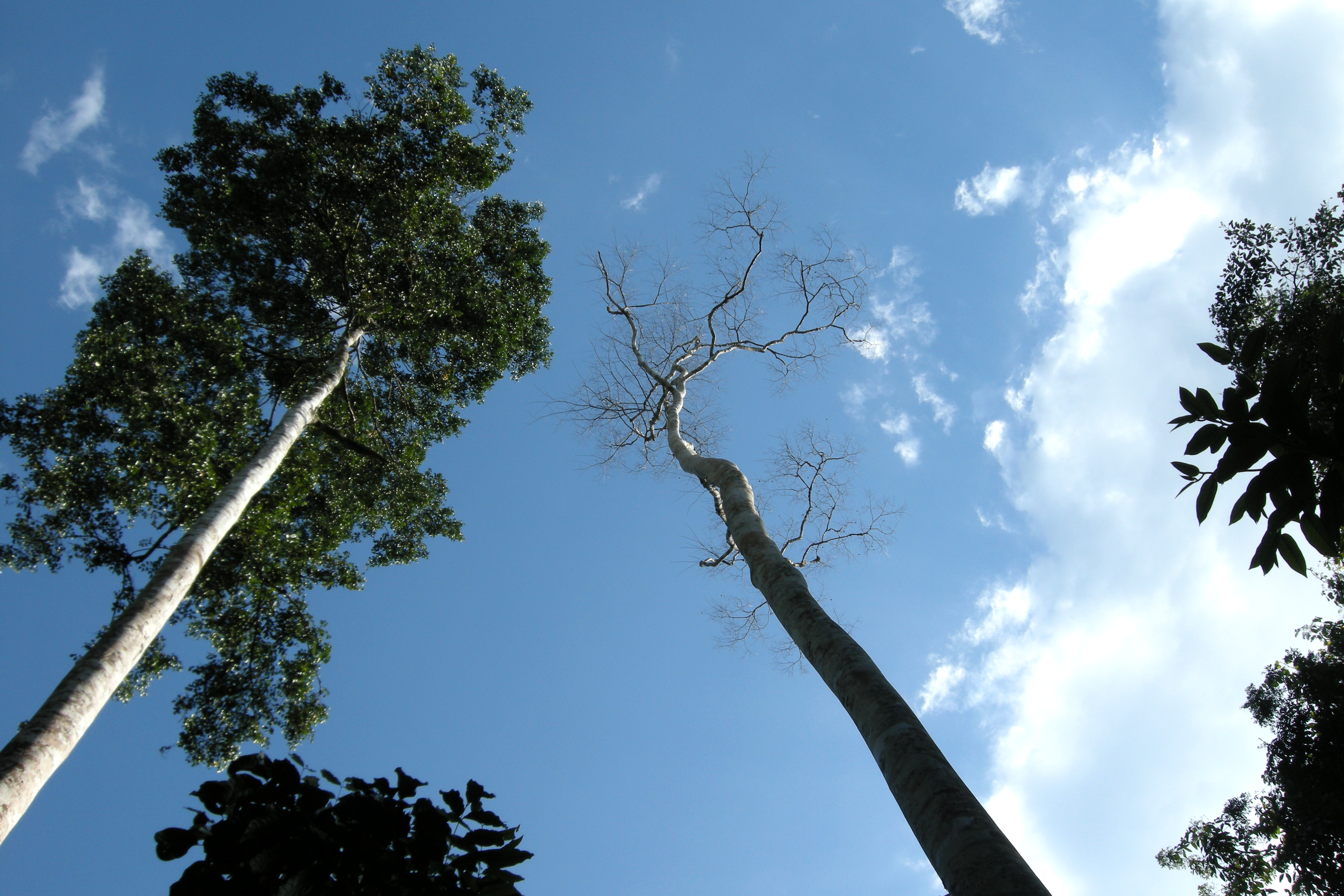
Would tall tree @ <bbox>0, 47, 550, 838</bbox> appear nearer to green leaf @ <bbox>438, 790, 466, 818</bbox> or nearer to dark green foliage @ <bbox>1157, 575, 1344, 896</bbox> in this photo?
green leaf @ <bbox>438, 790, 466, 818</bbox>

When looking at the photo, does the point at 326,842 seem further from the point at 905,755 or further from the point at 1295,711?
the point at 1295,711

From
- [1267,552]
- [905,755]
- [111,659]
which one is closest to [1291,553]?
[1267,552]

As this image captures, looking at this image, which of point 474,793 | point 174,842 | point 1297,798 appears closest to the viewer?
point 174,842

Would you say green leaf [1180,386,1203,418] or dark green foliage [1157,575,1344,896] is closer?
green leaf [1180,386,1203,418]

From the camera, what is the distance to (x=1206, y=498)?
266 centimetres

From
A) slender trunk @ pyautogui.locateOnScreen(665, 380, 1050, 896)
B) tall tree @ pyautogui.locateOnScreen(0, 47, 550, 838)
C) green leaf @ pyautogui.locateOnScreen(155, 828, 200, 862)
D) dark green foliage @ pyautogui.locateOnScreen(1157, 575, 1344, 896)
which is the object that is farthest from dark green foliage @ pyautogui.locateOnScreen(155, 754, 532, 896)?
dark green foliage @ pyautogui.locateOnScreen(1157, 575, 1344, 896)

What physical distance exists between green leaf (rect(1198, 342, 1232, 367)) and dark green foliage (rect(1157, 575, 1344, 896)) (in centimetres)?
916

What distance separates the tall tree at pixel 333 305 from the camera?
6.93 m

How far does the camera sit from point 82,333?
6945 mm

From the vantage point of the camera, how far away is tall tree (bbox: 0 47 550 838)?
6.93 metres

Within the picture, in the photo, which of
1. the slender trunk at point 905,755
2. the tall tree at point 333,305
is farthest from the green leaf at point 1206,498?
the tall tree at point 333,305

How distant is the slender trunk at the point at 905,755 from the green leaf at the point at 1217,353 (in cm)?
207

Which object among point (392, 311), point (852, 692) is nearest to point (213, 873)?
point (852, 692)

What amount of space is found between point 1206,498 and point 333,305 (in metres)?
10.3
